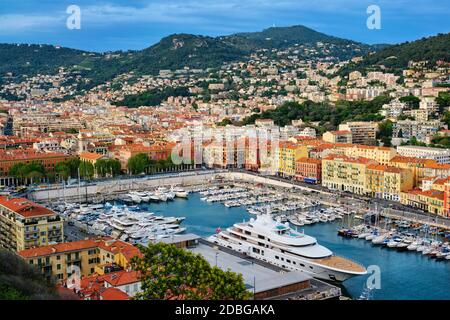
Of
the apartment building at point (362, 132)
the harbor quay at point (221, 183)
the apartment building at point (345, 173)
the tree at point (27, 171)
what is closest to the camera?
the harbor quay at point (221, 183)

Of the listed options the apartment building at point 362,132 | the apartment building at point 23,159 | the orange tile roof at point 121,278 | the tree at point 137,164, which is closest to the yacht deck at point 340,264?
the orange tile roof at point 121,278

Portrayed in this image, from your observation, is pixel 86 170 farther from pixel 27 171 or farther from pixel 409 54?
pixel 409 54

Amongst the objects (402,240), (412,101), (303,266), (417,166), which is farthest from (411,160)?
(412,101)

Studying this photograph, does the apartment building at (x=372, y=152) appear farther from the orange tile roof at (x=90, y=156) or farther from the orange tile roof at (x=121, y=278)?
the orange tile roof at (x=121, y=278)

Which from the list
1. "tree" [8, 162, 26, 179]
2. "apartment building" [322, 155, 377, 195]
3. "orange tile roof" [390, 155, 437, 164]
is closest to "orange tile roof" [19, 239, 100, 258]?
"apartment building" [322, 155, 377, 195]

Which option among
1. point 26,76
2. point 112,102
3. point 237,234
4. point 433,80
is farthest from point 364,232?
point 26,76

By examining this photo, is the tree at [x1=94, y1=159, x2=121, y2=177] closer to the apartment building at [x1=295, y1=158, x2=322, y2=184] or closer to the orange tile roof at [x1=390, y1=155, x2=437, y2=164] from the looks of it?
the apartment building at [x1=295, y1=158, x2=322, y2=184]
